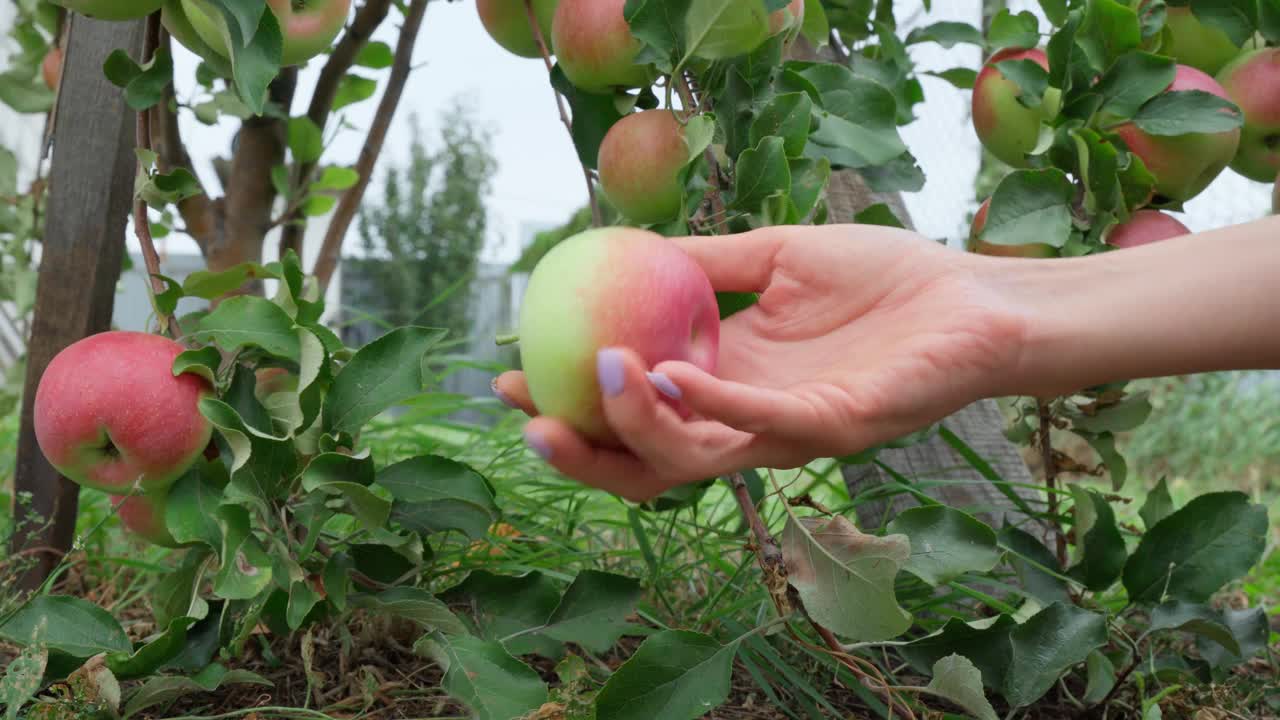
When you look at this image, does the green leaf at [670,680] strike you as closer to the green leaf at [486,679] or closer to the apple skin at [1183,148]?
the green leaf at [486,679]

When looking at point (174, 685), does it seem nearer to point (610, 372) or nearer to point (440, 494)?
point (440, 494)

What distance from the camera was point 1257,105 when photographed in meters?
0.99

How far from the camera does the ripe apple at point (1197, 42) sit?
1052 mm

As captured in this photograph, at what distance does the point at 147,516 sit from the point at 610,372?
2.07ft

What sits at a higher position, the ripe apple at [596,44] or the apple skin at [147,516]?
the ripe apple at [596,44]

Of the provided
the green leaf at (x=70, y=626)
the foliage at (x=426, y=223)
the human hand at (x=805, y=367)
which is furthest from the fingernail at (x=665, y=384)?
the foliage at (x=426, y=223)

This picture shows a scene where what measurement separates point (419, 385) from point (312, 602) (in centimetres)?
18

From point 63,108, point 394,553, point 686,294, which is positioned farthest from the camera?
point 63,108

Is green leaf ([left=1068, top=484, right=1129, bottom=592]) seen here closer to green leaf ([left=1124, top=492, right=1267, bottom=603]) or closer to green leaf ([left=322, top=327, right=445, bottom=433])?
green leaf ([left=1124, top=492, right=1267, bottom=603])

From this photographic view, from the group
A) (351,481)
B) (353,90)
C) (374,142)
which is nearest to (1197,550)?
(351,481)

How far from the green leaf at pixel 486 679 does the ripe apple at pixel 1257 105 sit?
2.89ft

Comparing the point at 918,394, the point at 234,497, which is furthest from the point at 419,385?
the point at 918,394

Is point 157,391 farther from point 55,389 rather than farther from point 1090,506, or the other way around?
point 1090,506

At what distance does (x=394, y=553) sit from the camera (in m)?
0.87
